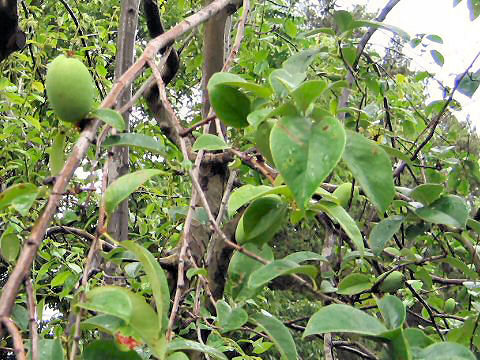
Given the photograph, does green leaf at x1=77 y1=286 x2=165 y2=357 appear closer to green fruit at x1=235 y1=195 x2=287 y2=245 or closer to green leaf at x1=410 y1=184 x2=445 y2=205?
green fruit at x1=235 y1=195 x2=287 y2=245

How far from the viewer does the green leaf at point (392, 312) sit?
1.84 ft

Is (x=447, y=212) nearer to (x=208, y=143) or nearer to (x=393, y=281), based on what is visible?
(x=393, y=281)

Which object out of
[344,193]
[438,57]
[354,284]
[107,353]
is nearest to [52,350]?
[107,353]

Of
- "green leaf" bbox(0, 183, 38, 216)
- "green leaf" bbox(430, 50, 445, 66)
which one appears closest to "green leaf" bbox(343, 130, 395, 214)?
"green leaf" bbox(0, 183, 38, 216)

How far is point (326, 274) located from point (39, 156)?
1630 millimetres

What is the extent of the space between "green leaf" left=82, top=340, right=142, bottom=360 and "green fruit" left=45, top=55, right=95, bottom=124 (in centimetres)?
21

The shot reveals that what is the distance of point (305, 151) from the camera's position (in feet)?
1.55

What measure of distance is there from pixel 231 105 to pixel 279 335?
0.80ft

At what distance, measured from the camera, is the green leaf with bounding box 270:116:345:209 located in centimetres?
46

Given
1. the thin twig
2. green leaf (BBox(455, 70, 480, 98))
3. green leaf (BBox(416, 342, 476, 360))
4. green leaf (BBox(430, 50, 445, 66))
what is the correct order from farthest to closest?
green leaf (BBox(430, 50, 445, 66)) < green leaf (BBox(455, 70, 480, 98)) < green leaf (BBox(416, 342, 476, 360)) < the thin twig

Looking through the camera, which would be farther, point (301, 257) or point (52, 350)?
point (301, 257)

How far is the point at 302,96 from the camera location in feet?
1.65

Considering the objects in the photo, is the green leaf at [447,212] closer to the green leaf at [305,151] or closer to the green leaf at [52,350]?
the green leaf at [305,151]

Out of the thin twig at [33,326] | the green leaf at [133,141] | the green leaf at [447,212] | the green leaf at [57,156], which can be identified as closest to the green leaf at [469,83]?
the green leaf at [447,212]
